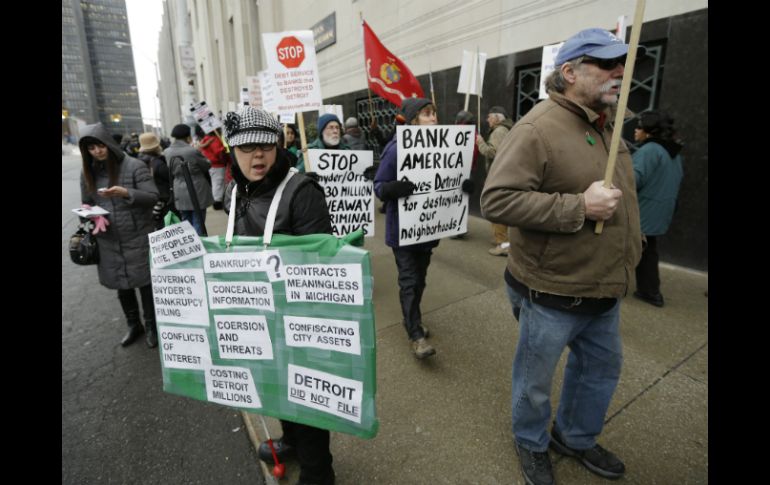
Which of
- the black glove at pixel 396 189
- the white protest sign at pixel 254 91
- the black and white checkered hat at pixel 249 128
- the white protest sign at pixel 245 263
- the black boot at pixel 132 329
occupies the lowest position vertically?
the black boot at pixel 132 329

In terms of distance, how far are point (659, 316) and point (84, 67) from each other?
148m

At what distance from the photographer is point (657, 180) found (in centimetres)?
398

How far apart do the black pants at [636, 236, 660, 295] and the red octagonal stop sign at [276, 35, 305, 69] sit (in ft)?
13.1

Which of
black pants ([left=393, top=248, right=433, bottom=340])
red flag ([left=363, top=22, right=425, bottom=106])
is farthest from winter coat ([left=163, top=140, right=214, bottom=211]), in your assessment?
black pants ([left=393, top=248, right=433, bottom=340])

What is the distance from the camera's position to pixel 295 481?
7.02 ft

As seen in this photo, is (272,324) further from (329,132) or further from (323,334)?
(329,132)

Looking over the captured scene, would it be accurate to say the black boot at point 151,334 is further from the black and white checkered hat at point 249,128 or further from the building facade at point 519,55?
the building facade at point 519,55

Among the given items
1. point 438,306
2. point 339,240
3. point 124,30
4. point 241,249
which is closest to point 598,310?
point 339,240

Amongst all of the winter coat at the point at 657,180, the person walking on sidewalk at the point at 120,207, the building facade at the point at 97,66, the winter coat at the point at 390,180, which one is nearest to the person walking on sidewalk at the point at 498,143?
the winter coat at the point at 657,180

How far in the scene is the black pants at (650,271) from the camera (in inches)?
159

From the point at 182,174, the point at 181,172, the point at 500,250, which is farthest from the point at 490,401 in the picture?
the point at 181,172

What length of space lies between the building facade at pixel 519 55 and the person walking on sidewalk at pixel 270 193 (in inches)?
122

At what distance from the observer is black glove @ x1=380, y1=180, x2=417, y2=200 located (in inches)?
123

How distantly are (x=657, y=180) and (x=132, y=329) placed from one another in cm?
538
